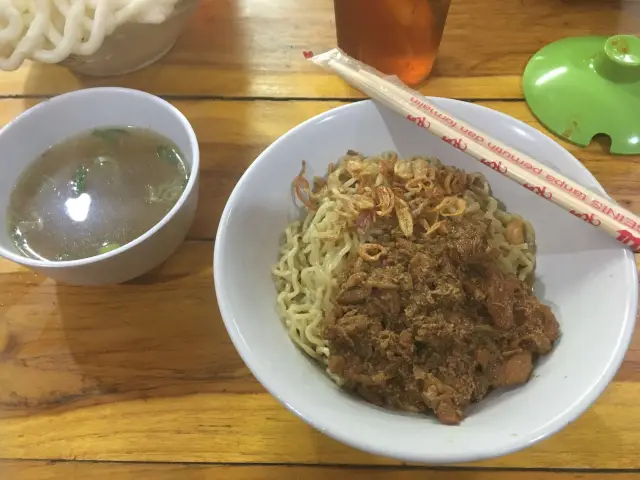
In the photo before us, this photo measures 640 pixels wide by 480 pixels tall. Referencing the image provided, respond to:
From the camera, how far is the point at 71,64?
1402 millimetres

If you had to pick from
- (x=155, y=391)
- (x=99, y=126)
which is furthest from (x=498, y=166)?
(x=99, y=126)

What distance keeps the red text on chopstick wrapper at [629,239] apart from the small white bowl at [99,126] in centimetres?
77

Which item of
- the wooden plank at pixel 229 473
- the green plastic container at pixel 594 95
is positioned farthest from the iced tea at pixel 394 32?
the wooden plank at pixel 229 473

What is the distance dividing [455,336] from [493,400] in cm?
12

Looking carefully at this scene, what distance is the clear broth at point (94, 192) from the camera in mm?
1146

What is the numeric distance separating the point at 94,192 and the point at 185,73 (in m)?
0.51

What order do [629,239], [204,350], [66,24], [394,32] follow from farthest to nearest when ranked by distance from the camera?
[394,32] → [66,24] → [204,350] → [629,239]

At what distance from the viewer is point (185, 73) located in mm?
1548

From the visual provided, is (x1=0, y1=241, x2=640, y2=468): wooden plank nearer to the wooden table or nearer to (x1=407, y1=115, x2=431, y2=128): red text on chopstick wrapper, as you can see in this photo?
the wooden table

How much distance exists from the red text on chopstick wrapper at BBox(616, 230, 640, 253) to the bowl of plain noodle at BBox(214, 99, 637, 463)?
0.06ft

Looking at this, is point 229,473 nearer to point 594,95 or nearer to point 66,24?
point 66,24

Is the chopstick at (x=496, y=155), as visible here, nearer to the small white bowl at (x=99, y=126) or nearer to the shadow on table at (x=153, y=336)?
the small white bowl at (x=99, y=126)

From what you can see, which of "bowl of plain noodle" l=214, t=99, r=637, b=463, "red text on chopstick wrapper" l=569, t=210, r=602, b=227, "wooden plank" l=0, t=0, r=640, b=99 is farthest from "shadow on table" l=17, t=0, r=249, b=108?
"red text on chopstick wrapper" l=569, t=210, r=602, b=227

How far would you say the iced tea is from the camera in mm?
1315
